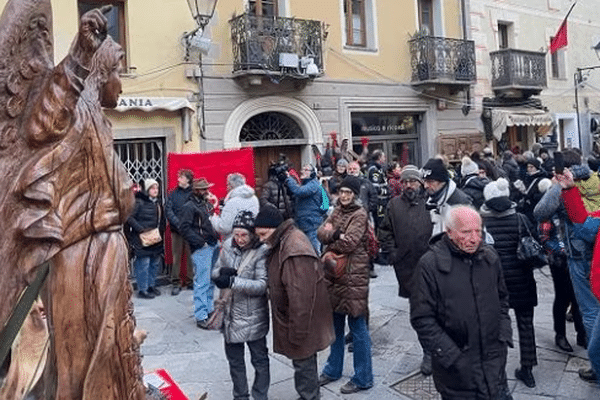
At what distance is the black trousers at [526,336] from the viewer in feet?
15.5

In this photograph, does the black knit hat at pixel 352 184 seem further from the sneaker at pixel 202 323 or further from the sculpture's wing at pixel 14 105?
the sculpture's wing at pixel 14 105

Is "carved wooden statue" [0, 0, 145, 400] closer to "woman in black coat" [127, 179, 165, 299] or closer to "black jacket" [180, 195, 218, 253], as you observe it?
"black jacket" [180, 195, 218, 253]

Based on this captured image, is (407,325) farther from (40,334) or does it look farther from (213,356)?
(40,334)

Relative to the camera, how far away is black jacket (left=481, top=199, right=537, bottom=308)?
4.64 meters

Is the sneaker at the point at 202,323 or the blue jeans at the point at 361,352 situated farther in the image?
the sneaker at the point at 202,323

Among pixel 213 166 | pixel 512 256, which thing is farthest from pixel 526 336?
pixel 213 166

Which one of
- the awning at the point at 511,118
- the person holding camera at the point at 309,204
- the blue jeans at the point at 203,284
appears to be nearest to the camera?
the blue jeans at the point at 203,284

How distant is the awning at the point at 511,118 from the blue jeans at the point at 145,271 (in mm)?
10637

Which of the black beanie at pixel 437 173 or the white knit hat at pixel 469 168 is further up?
the white knit hat at pixel 469 168

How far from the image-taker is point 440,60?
14125mm

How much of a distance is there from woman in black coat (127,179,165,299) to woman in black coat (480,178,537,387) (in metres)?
4.96

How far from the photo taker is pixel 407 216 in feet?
17.3

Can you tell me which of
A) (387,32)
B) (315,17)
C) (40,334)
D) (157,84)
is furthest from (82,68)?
(387,32)

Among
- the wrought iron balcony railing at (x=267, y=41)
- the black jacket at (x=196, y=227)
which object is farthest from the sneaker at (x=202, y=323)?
the wrought iron balcony railing at (x=267, y=41)
